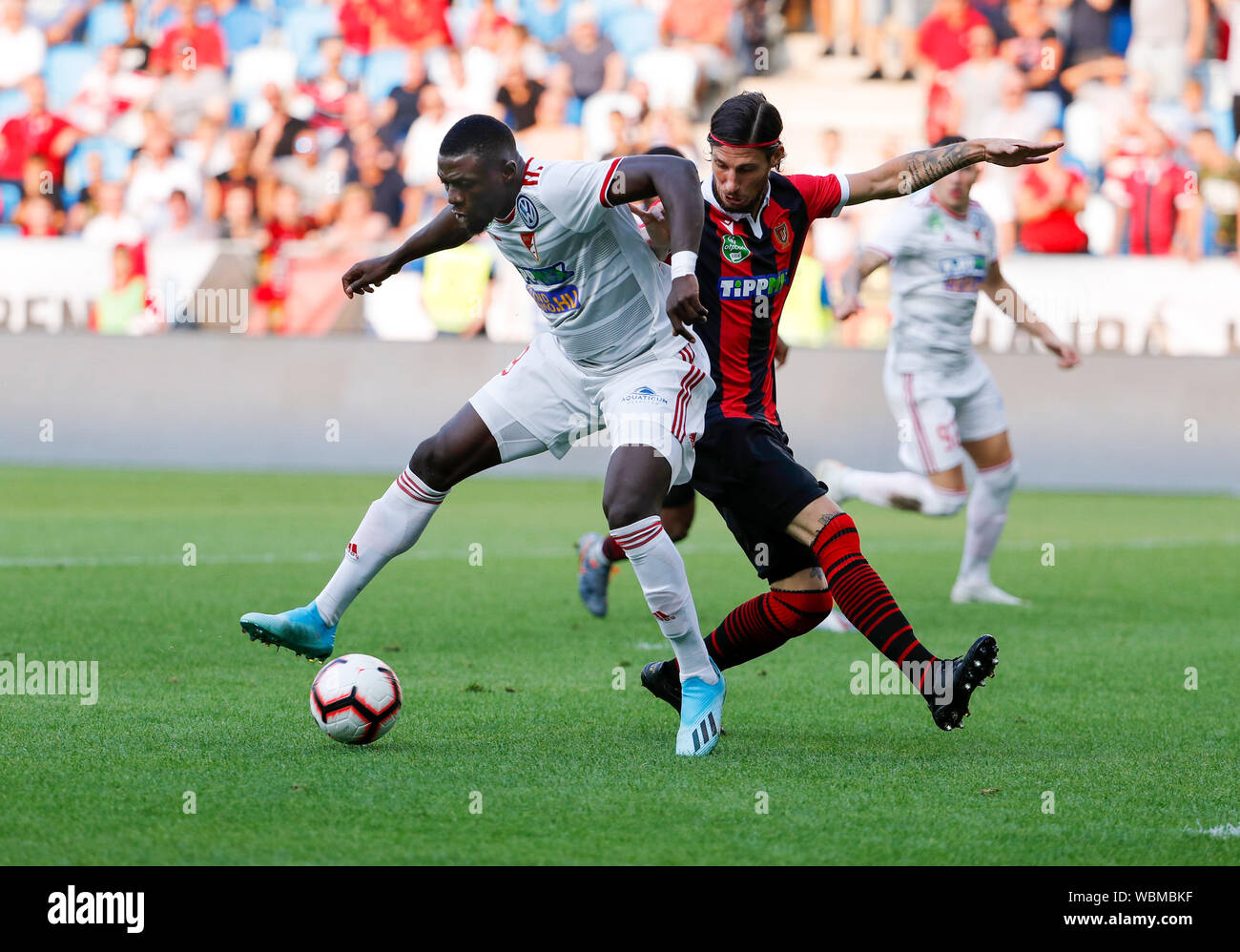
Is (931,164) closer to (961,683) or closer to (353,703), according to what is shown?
(961,683)

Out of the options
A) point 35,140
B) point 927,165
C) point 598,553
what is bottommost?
point 598,553

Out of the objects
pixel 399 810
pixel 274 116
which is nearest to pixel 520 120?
pixel 274 116

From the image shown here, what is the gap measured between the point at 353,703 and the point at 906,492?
4.82 m

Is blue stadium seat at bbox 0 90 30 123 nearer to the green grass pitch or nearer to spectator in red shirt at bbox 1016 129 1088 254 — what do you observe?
the green grass pitch

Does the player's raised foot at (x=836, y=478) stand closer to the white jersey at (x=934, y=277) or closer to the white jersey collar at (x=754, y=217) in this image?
the white jersey at (x=934, y=277)

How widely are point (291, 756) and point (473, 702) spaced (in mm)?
1180

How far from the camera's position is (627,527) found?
545 cm

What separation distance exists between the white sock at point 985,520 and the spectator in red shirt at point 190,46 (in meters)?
14.3

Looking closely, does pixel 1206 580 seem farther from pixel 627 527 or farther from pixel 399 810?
pixel 399 810

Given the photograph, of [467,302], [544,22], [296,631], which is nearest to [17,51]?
[544,22]

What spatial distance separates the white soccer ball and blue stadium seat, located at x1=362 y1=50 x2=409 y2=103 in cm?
1685

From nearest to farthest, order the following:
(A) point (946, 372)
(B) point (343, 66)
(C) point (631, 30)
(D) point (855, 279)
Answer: (D) point (855, 279), (A) point (946, 372), (B) point (343, 66), (C) point (631, 30)

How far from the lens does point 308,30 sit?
72.2ft
